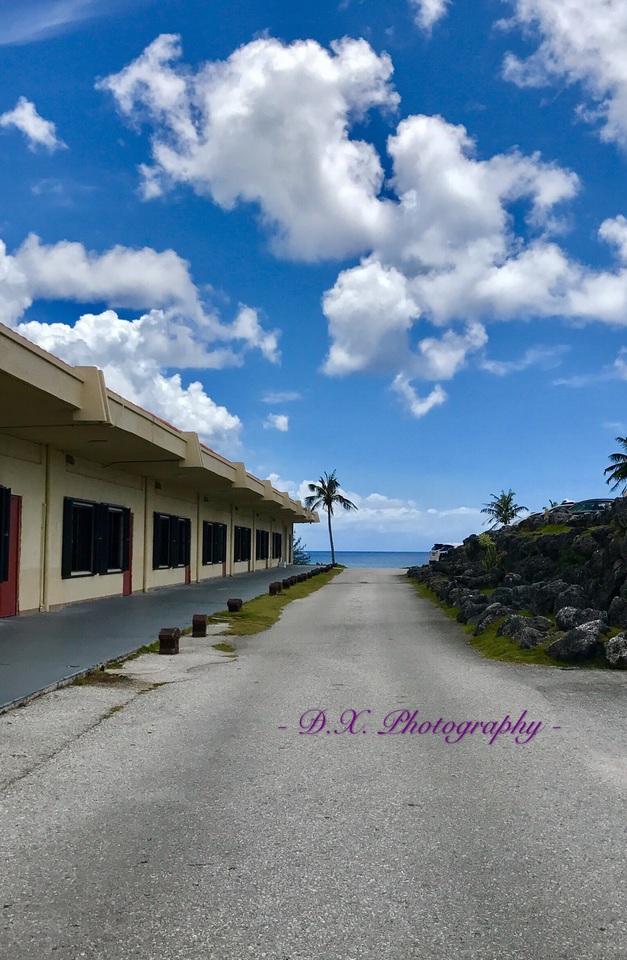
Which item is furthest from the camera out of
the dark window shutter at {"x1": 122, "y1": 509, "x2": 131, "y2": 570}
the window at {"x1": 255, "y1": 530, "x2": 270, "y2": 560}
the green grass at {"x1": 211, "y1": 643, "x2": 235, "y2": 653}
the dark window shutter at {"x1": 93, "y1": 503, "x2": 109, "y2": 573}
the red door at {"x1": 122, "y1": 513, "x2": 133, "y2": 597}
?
the window at {"x1": 255, "y1": 530, "x2": 270, "y2": 560}

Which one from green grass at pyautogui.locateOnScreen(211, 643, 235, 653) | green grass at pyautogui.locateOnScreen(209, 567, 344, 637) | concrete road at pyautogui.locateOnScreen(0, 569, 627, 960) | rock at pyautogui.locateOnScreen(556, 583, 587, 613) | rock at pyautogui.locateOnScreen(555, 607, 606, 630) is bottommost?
concrete road at pyautogui.locateOnScreen(0, 569, 627, 960)

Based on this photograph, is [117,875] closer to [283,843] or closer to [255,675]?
[283,843]

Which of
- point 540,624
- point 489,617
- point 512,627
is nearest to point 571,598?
point 489,617

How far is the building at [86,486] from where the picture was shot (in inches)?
495

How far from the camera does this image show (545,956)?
124 inches

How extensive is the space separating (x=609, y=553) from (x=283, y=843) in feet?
46.9

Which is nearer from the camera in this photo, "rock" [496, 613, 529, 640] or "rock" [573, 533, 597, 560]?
"rock" [496, 613, 529, 640]

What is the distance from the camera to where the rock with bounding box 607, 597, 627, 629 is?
13.0 m

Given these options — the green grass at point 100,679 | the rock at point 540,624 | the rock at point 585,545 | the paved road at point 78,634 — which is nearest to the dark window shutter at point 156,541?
the paved road at point 78,634

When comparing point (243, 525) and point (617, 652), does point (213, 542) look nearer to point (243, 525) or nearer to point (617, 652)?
point (243, 525)

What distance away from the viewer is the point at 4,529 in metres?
13.3

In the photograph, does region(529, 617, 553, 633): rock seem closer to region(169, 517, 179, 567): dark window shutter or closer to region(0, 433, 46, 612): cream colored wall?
region(0, 433, 46, 612): cream colored wall

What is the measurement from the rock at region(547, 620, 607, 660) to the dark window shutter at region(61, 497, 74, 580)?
34.2ft

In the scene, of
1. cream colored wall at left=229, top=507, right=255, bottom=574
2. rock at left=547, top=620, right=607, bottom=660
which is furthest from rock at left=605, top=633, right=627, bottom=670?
cream colored wall at left=229, top=507, right=255, bottom=574
